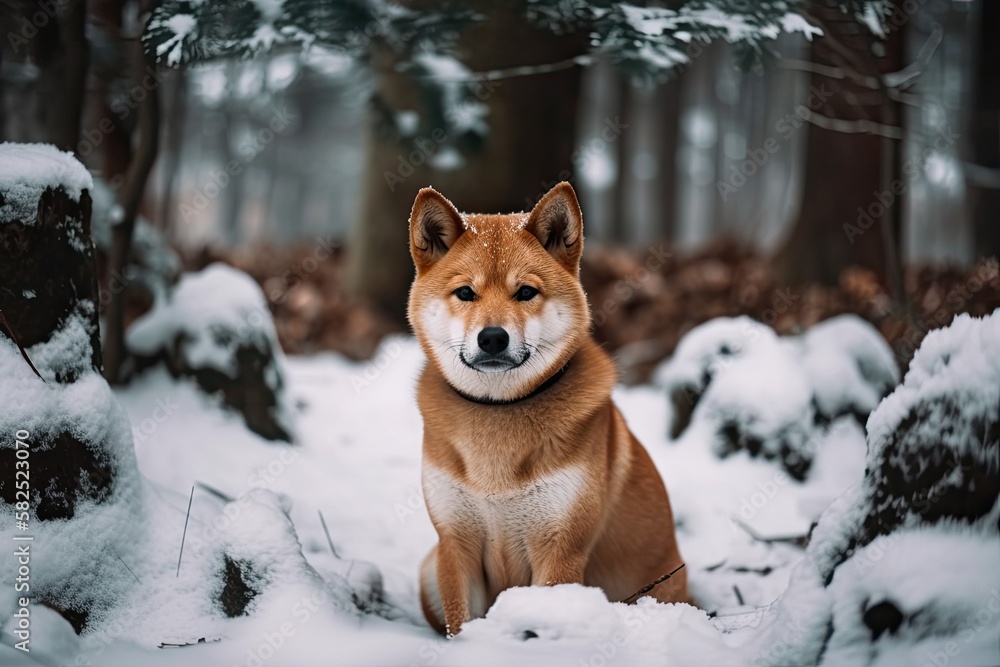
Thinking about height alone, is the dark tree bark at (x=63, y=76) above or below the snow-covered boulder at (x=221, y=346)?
above

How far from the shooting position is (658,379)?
684 cm

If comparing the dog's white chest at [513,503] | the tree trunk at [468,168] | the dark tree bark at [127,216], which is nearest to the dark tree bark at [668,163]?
the tree trunk at [468,168]

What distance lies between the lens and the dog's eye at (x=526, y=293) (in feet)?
10.0

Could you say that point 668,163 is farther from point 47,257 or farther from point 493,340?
point 47,257

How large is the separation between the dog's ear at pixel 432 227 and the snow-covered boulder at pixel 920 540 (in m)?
1.77

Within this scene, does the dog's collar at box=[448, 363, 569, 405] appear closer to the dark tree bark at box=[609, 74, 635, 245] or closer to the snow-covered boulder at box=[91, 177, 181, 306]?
the snow-covered boulder at box=[91, 177, 181, 306]

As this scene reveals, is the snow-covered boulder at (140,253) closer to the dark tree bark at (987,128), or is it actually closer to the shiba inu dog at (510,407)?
the shiba inu dog at (510,407)

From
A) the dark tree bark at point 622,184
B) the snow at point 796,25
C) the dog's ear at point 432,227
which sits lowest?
the dark tree bark at point 622,184

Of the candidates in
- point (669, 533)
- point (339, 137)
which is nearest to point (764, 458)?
point (669, 533)

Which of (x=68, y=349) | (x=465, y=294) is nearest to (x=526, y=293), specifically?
(x=465, y=294)

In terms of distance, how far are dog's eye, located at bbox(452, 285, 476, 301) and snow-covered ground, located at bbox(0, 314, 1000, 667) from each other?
0.92 metres

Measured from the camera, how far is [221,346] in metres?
5.09

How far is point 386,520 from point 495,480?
1763mm


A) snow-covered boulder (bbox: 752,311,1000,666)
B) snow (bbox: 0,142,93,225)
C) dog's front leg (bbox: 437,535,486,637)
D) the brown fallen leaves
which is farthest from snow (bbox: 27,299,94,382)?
the brown fallen leaves
